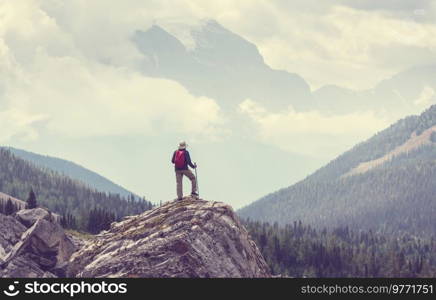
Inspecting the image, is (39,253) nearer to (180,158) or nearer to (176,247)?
(180,158)

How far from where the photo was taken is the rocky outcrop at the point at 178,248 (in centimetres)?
7100

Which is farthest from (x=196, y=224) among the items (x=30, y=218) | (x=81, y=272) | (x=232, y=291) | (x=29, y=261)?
(x=30, y=218)

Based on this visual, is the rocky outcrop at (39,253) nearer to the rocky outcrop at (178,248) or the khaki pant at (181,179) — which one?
the rocky outcrop at (178,248)

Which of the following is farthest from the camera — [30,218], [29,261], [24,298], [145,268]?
[30,218]

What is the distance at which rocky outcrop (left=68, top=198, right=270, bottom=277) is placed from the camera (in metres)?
71.0

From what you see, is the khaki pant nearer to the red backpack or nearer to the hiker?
the hiker

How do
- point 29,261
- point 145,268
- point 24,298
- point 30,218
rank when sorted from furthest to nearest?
point 30,218 < point 29,261 < point 145,268 < point 24,298

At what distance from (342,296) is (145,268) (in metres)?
22.5

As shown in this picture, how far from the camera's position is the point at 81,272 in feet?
243

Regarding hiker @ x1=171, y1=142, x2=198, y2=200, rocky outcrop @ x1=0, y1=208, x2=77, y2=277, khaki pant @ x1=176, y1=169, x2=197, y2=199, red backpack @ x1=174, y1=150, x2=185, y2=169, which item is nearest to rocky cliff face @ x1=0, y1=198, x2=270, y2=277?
khaki pant @ x1=176, y1=169, x2=197, y2=199

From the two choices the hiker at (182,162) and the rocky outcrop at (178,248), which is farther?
the hiker at (182,162)

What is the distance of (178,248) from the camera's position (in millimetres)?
71500

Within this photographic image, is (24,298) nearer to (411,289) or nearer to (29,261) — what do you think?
(411,289)

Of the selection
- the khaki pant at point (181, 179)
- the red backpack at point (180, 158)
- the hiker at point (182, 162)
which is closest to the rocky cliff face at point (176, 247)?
the khaki pant at point (181, 179)
